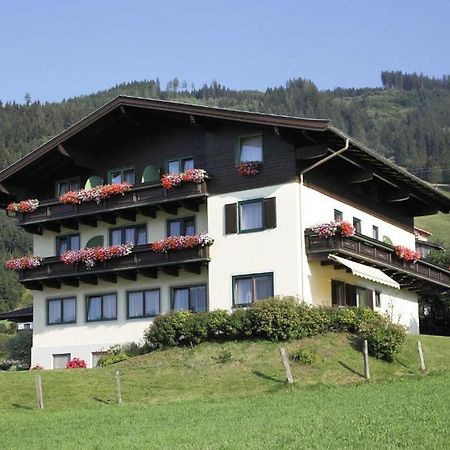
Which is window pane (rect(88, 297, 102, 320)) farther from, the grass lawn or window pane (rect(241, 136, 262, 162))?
window pane (rect(241, 136, 262, 162))

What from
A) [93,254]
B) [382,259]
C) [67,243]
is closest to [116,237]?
[93,254]

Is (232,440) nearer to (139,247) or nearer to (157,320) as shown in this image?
(157,320)

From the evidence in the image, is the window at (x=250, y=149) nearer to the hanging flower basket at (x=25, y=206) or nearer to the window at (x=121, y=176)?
the window at (x=121, y=176)

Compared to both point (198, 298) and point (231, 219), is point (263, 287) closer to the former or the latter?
point (231, 219)

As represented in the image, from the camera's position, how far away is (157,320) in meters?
37.8

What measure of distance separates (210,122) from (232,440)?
77.5 ft

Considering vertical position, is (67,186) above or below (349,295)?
above

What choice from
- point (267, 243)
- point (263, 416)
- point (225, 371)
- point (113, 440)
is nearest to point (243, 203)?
point (267, 243)

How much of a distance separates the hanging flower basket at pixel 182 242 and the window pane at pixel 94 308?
567cm

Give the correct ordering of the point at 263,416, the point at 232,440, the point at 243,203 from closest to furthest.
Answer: the point at 232,440 → the point at 263,416 → the point at 243,203

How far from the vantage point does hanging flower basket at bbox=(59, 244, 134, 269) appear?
41.7 m

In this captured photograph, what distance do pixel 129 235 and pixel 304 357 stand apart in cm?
1409

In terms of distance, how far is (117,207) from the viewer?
42.2 metres

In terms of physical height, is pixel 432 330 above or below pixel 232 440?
above
